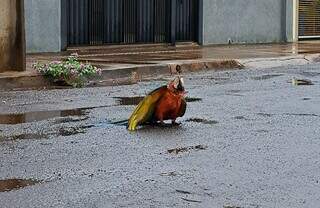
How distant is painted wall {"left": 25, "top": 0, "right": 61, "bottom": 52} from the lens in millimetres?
18578

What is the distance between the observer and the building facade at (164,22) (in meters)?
19.0

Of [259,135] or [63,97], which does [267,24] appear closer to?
[63,97]

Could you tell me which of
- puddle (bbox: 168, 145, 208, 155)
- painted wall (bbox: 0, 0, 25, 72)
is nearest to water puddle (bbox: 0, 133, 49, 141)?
puddle (bbox: 168, 145, 208, 155)

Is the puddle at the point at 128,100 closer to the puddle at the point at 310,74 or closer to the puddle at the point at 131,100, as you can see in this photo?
the puddle at the point at 131,100

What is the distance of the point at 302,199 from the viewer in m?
5.12

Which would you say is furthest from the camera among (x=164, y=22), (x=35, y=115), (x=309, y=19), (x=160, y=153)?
(x=309, y=19)

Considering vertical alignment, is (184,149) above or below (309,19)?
below

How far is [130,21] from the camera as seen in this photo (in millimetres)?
21453

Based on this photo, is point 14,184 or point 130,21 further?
point 130,21

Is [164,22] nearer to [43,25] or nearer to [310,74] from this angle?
[43,25]

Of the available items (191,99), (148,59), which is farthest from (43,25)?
(191,99)

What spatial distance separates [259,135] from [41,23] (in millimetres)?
12120

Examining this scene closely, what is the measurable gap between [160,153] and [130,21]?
15.1 metres

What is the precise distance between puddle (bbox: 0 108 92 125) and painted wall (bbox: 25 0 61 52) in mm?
9580
